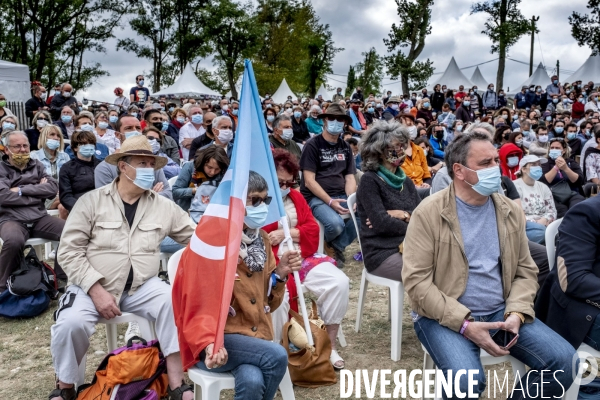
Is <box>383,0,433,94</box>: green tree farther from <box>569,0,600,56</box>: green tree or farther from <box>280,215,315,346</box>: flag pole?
<box>280,215,315,346</box>: flag pole

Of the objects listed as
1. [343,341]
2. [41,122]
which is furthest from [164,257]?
[41,122]

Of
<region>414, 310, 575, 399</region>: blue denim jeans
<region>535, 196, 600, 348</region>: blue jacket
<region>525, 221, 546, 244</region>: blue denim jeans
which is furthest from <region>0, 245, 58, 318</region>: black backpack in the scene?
<region>525, 221, 546, 244</region>: blue denim jeans

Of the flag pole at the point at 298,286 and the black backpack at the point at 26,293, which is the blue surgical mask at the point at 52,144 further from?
the flag pole at the point at 298,286

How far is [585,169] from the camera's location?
9.23 metres

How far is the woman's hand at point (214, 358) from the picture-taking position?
100 inches

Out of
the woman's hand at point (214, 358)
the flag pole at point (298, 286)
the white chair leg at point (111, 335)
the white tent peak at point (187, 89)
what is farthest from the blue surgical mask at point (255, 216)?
the white tent peak at point (187, 89)

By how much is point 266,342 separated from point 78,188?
3.83 metres

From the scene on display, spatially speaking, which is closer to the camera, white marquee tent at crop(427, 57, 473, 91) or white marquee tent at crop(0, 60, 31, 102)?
white marquee tent at crop(0, 60, 31, 102)

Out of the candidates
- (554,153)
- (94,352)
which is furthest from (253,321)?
(554,153)

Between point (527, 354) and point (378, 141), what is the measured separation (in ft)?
6.64

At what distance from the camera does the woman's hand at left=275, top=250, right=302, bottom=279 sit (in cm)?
309

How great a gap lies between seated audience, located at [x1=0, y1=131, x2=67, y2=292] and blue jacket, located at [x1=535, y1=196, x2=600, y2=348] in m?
4.37

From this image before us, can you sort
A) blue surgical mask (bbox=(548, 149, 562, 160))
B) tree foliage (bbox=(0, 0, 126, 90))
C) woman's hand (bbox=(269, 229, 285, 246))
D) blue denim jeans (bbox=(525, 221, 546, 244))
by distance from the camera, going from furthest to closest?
tree foliage (bbox=(0, 0, 126, 90))
blue surgical mask (bbox=(548, 149, 562, 160))
blue denim jeans (bbox=(525, 221, 546, 244))
woman's hand (bbox=(269, 229, 285, 246))

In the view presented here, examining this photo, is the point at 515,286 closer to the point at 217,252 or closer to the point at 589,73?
the point at 217,252
